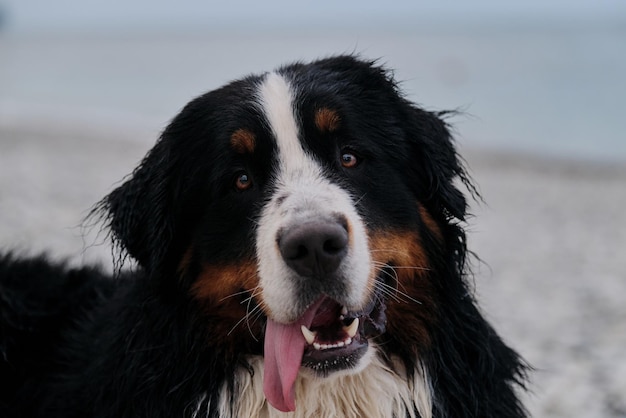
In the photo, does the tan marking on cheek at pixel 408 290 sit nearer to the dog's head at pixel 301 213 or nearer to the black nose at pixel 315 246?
the dog's head at pixel 301 213

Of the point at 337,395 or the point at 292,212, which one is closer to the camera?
the point at 292,212

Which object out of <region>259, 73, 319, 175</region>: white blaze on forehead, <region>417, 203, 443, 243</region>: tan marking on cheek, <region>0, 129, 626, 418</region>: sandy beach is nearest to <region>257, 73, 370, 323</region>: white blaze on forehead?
<region>259, 73, 319, 175</region>: white blaze on forehead

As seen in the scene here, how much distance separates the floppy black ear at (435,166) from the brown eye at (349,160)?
0.26 m

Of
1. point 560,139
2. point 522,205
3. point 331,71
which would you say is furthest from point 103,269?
point 560,139

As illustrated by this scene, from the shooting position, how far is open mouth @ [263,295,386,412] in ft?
8.57

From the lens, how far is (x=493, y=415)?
9.97ft

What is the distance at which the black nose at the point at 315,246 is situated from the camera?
Result: 7.89ft

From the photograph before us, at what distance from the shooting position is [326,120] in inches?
111

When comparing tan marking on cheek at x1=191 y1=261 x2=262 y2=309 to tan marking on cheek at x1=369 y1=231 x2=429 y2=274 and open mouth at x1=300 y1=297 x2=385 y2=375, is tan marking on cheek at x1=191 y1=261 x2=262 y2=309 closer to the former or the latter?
open mouth at x1=300 y1=297 x2=385 y2=375

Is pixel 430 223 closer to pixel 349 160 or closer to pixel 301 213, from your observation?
pixel 349 160

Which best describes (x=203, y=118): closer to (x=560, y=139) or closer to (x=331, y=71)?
(x=331, y=71)

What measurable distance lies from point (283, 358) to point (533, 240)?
24.3ft

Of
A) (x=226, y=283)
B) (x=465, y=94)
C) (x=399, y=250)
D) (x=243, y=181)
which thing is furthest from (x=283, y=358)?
(x=465, y=94)

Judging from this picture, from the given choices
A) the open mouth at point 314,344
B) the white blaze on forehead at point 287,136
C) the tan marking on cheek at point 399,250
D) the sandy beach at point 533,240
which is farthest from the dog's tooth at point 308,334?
the sandy beach at point 533,240
